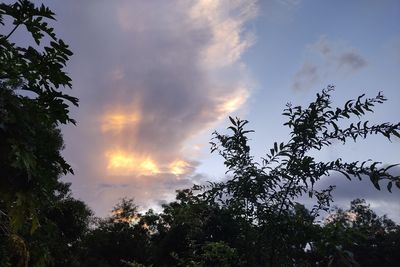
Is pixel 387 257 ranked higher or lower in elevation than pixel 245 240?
higher

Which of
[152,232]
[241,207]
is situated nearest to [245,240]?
[241,207]

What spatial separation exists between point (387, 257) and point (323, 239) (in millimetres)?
44472

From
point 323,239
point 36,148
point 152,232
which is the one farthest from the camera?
point 152,232

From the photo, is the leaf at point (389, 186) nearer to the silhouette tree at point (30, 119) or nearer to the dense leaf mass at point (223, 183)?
the dense leaf mass at point (223, 183)

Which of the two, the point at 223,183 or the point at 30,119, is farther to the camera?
the point at 223,183

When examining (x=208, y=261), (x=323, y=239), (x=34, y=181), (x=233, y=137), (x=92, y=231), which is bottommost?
(x=34, y=181)

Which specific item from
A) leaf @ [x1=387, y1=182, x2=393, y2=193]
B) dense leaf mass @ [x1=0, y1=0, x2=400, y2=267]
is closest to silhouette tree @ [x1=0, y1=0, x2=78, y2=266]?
dense leaf mass @ [x1=0, y1=0, x2=400, y2=267]

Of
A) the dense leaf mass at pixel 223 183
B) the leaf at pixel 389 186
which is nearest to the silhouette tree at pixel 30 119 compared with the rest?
the dense leaf mass at pixel 223 183

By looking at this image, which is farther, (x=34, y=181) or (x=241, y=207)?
(x=241, y=207)

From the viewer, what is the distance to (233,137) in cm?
499

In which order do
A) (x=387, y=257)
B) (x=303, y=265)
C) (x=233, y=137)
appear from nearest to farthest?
1. (x=303, y=265)
2. (x=233, y=137)
3. (x=387, y=257)

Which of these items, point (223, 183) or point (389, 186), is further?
point (223, 183)

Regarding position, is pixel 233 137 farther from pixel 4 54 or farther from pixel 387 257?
pixel 387 257

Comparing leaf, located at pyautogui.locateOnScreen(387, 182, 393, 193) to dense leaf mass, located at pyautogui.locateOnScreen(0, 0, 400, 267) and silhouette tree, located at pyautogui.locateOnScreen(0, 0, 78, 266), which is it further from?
silhouette tree, located at pyautogui.locateOnScreen(0, 0, 78, 266)
